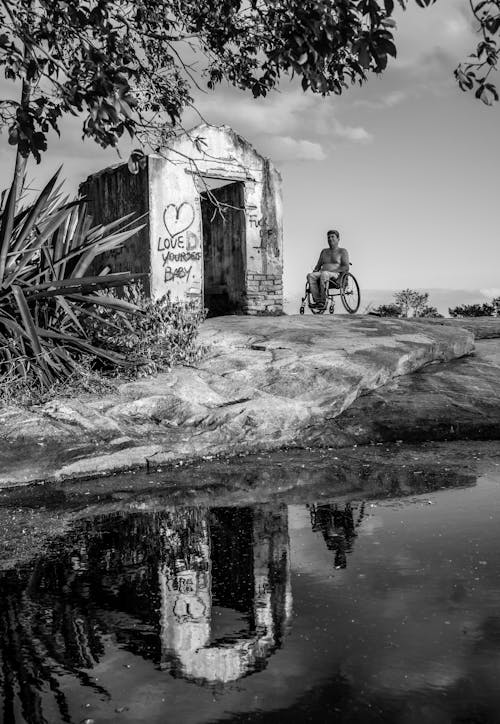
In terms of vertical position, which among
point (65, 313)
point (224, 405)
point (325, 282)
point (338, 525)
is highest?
point (325, 282)

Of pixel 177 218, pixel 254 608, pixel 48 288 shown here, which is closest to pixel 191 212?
pixel 177 218

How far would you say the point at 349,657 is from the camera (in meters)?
2.13

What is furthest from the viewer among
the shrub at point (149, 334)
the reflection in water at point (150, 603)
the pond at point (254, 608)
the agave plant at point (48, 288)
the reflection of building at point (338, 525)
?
the shrub at point (149, 334)

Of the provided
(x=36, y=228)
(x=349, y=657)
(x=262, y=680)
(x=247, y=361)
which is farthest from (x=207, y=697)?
(x=36, y=228)

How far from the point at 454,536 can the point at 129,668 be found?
1.83 metres

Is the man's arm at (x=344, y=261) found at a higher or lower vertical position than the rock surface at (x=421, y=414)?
higher

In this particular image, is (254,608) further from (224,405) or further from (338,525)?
(224,405)

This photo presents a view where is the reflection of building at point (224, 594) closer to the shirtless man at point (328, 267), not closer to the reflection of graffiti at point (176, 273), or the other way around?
the reflection of graffiti at point (176, 273)

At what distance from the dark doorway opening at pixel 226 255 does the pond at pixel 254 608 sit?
852cm

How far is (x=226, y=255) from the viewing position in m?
12.9

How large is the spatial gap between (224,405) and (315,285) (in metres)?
7.02

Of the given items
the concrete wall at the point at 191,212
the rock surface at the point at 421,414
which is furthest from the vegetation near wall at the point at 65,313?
the concrete wall at the point at 191,212

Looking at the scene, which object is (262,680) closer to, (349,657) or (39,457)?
(349,657)

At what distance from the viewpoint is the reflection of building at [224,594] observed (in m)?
2.18
